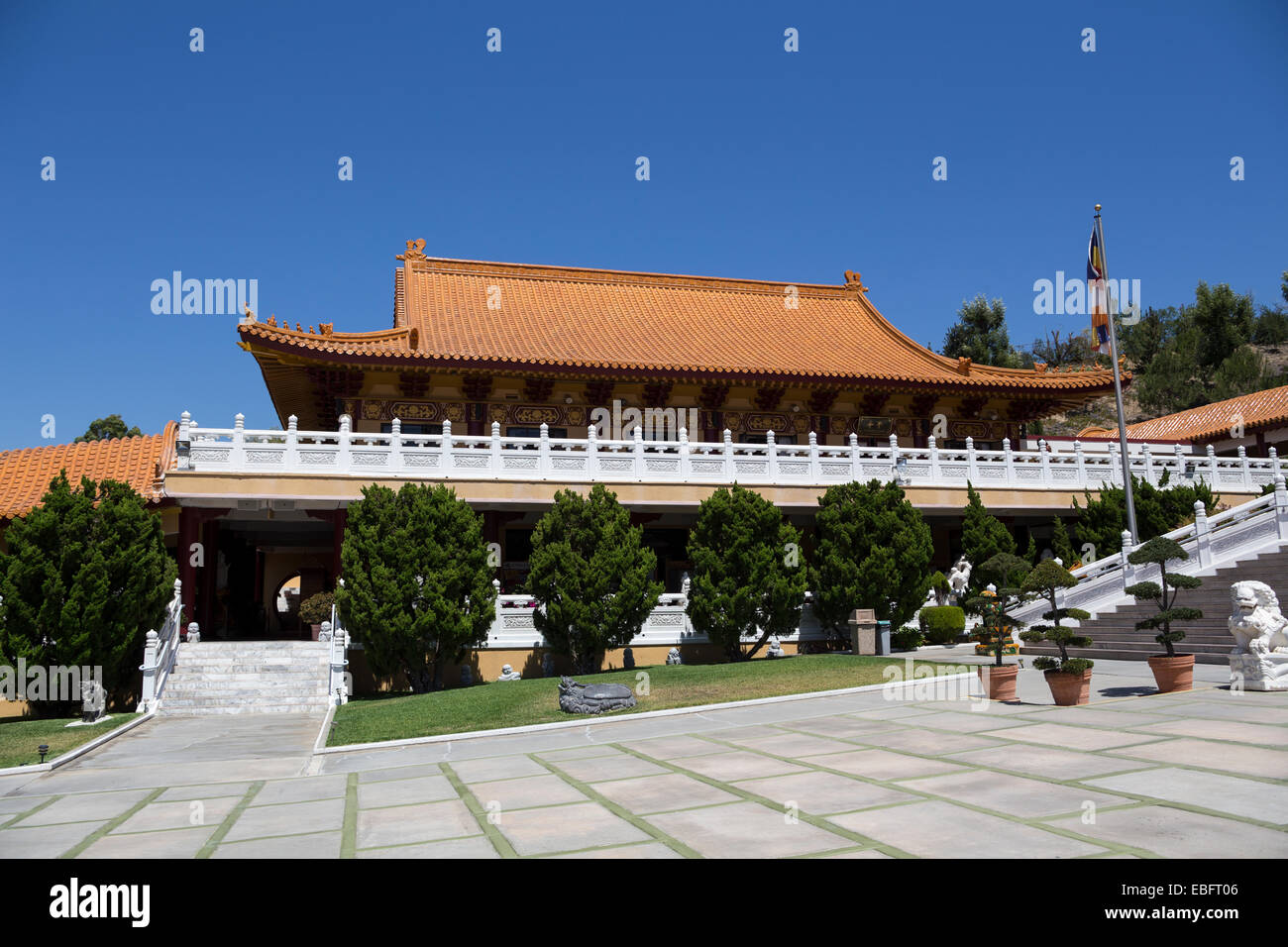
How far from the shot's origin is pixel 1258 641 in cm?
1024

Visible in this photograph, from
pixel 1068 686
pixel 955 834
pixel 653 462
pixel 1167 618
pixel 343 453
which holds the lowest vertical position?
pixel 1068 686

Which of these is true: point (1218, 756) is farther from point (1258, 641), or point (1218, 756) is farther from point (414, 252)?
point (414, 252)

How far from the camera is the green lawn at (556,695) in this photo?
1134 centimetres

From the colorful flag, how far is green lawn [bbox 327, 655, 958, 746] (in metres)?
10.8

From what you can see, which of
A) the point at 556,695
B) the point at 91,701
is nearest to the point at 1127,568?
the point at 556,695

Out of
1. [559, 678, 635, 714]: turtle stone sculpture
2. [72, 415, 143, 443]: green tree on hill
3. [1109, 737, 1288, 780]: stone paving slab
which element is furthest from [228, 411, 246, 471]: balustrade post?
[72, 415, 143, 443]: green tree on hill

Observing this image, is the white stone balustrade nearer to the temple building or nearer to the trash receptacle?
the temple building

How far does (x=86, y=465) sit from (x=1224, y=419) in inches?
1433

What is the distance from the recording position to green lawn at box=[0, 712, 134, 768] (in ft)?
33.0

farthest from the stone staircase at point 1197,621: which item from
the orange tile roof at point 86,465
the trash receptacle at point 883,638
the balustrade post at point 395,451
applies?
the orange tile roof at point 86,465

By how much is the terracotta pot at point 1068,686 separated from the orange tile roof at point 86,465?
16177 mm

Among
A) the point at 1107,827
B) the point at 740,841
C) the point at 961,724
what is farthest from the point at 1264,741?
the point at 740,841

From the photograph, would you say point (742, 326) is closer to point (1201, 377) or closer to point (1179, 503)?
point (1179, 503)
